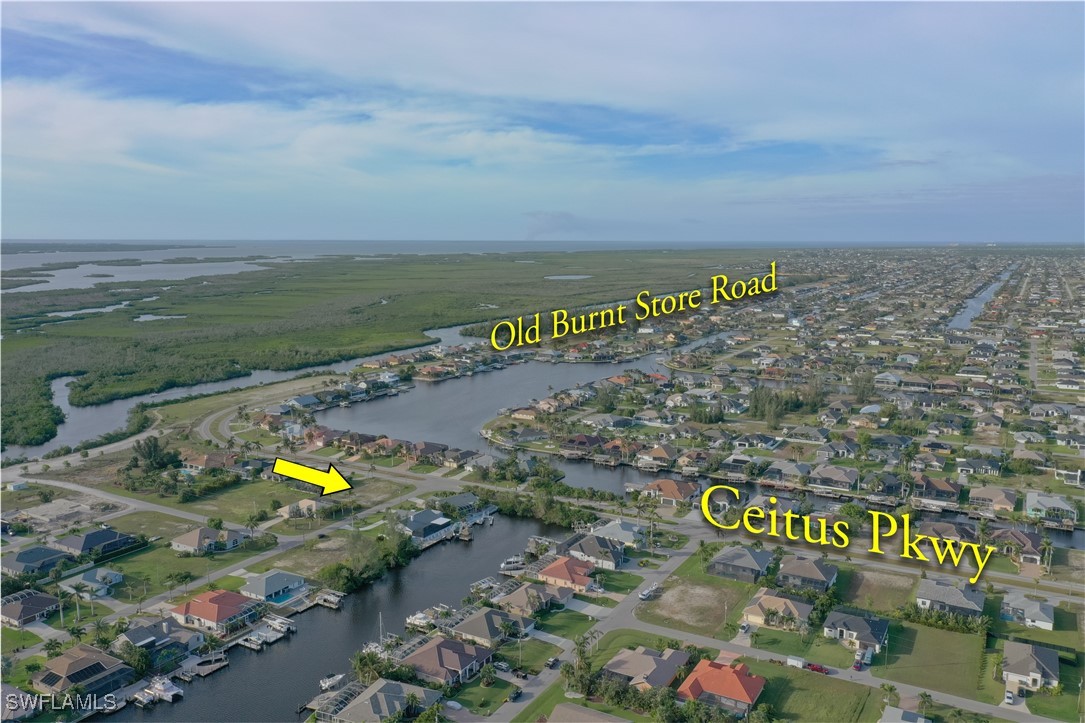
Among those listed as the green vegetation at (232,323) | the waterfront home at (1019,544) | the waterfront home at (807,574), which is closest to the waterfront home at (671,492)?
the waterfront home at (807,574)

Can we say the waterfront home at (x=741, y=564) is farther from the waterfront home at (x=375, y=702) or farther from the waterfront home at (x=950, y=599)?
the waterfront home at (x=375, y=702)

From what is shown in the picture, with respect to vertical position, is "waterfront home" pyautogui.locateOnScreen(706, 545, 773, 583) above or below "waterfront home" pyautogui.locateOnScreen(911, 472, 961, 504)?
below

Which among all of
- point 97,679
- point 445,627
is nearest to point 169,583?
point 97,679

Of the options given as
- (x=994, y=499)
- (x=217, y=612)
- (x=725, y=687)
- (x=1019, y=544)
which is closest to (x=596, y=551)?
→ (x=725, y=687)

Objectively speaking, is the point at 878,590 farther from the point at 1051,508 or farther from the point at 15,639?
the point at 15,639

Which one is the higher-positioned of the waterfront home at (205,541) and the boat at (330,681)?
the waterfront home at (205,541)

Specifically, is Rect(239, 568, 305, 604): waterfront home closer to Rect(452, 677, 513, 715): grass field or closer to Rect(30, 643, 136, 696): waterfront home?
Rect(30, 643, 136, 696): waterfront home

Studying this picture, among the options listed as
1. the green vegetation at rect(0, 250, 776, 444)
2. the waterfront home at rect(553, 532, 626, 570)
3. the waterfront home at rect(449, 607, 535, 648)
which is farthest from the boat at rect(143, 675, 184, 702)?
the green vegetation at rect(0, 250, 776, 444)
